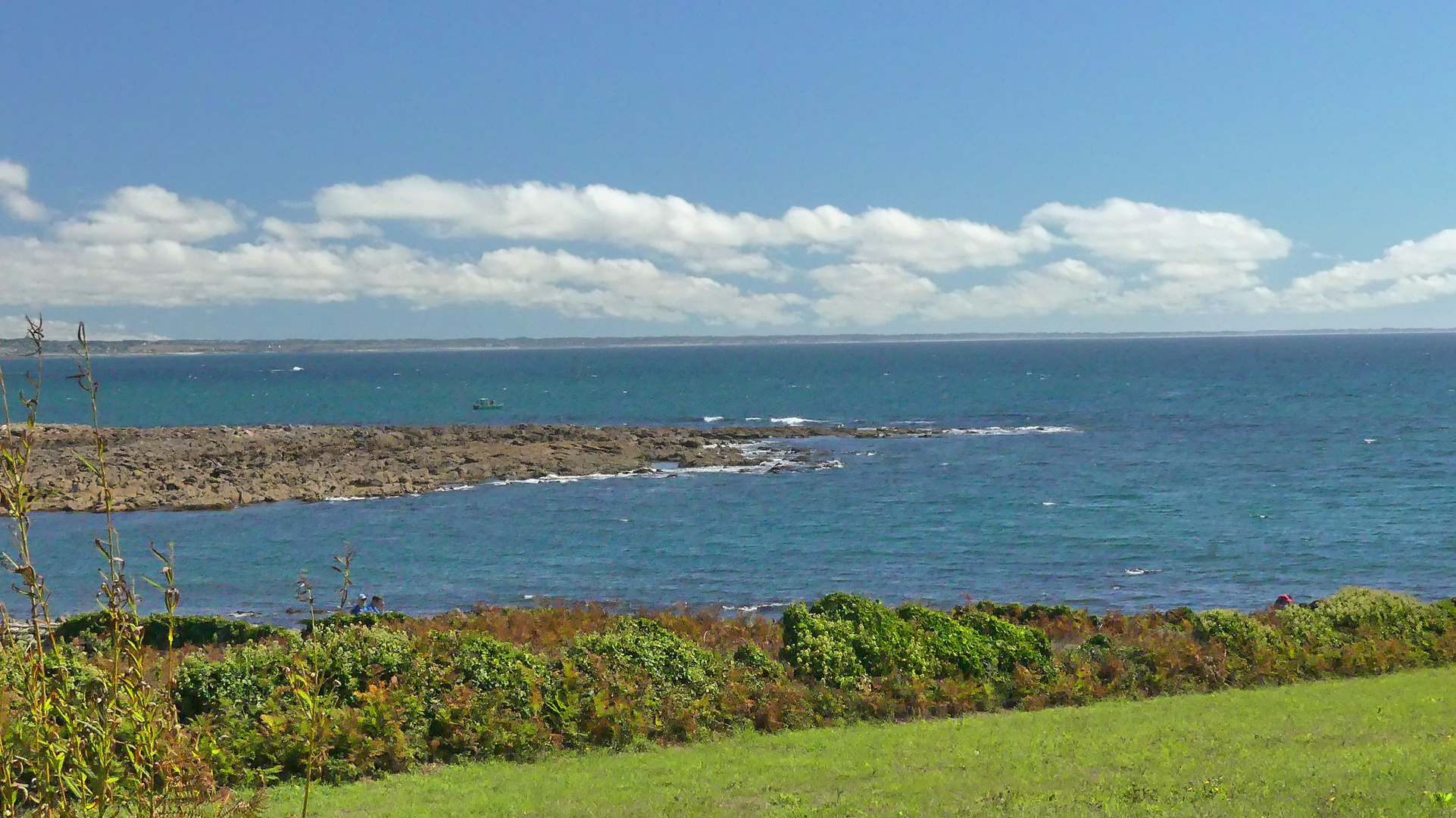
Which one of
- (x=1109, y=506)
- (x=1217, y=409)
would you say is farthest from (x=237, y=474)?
(x=1217, y=409)

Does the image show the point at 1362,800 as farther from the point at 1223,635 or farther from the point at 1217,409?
the point at 1217,409

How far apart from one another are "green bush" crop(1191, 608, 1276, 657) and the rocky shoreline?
47.5 m

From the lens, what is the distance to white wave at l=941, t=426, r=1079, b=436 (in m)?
91.1

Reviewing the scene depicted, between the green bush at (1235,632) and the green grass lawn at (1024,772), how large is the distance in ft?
11.6

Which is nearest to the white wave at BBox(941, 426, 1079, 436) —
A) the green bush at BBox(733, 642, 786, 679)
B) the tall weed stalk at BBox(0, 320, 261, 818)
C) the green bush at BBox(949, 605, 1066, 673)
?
the green bush at BBox(949, 605, 1066, 673)

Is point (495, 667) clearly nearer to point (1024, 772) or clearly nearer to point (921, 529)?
point (1024, 772)

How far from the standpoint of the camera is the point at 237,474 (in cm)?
6612

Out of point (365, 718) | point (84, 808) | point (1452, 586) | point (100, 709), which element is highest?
point (100, 709)

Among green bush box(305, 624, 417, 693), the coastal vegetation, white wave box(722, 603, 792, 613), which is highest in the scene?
green bush box(305, 624, 417, 693)

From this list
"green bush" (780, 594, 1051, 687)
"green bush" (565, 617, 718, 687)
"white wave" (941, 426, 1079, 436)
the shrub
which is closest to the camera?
the shrub

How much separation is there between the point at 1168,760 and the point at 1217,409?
106805 millimetres

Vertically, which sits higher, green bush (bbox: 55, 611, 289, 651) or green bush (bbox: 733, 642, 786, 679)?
green bush (bbox: 733, 642, 786, 679)

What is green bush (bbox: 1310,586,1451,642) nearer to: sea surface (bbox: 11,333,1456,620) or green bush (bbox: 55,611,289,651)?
sea surface (bbox: 11,333,1456,620)

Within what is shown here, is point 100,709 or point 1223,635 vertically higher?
point 100,709
